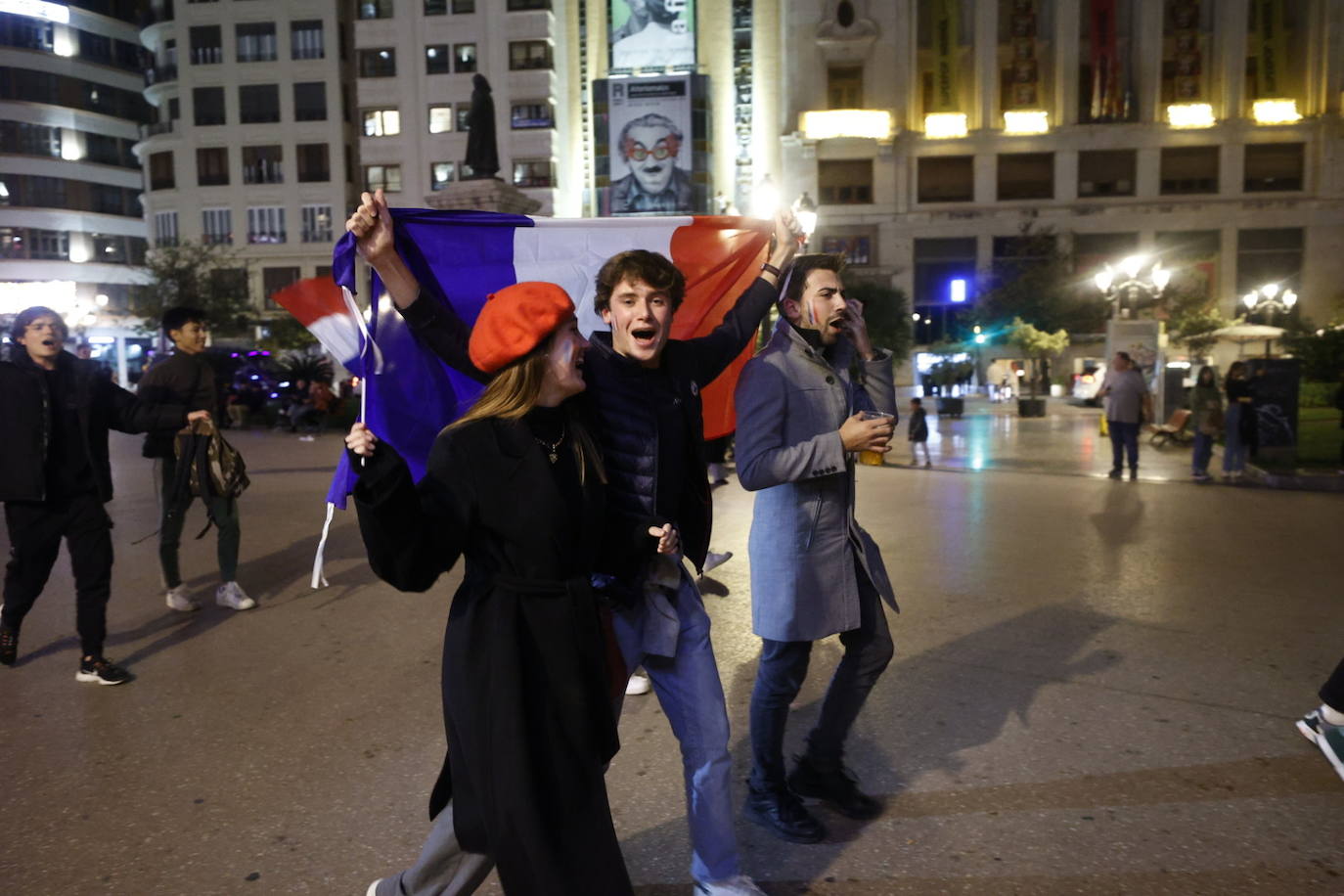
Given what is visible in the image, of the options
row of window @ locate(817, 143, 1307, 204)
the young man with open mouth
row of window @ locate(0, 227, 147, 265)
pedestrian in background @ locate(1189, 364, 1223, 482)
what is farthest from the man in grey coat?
row of window @ locate(0, 227, 147, 265)

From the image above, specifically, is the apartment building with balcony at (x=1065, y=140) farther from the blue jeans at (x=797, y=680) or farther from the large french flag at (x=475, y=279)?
the blue jeans at (x=797, y=680)

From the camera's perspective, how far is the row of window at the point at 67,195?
61594 mm

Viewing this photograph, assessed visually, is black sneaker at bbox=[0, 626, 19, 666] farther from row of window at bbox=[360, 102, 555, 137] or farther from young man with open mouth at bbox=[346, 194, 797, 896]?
row of window at bbox=[360, 102, 555, 137]

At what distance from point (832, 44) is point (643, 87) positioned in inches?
419

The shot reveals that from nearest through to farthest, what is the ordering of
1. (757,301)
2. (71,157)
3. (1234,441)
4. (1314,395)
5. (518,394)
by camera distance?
(518,394)
(757,301)
(1234,441)
(1314,395)
(71,157)

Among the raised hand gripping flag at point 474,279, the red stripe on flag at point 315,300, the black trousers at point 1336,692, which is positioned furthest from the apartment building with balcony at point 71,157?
the black trousers at point 1336,692

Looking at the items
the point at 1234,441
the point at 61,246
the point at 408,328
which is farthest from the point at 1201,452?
the point at 61,246

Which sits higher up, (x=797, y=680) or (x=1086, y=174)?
(x=1086, y=174)

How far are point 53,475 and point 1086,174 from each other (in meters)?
51.8

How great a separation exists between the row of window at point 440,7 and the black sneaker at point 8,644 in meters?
55.9

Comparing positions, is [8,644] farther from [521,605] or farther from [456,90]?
[456,90]

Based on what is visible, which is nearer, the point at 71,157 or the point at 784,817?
the point at 784,817

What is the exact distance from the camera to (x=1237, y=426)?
13625mm

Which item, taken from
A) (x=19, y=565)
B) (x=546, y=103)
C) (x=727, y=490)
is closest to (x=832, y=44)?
(x=546, y=103)
